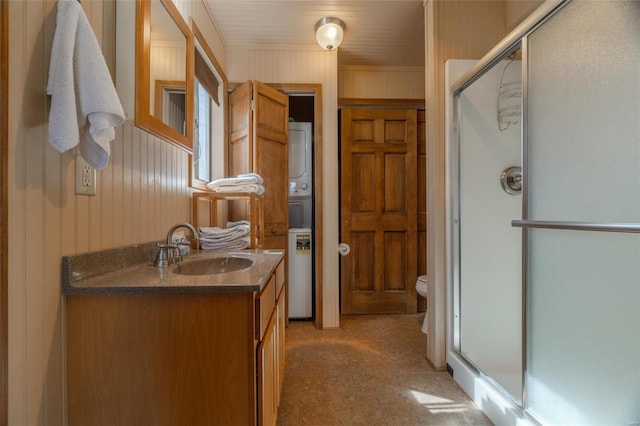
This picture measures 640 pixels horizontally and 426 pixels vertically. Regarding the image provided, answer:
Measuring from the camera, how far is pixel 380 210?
272 centimetres

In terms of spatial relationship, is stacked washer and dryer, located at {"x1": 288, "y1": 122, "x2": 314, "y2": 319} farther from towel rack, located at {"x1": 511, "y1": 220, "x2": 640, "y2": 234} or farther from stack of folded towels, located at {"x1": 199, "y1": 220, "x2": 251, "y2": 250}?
towel rack, located at {"x1": 511, "y1": 220, "x2": 640, "y2": 234}

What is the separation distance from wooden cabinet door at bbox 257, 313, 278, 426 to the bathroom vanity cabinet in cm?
7

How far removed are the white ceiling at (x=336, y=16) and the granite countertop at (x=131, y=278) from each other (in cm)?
184

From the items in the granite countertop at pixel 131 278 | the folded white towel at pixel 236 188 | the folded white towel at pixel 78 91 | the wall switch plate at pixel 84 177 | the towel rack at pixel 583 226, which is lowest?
the granite countertop at pixel 131 278

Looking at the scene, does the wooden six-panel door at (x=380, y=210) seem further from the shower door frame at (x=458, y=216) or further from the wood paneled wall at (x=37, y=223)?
the wood paneled wall at (x=37, y=223)

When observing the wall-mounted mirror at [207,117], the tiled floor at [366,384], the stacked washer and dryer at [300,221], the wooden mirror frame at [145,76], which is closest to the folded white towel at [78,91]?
the wooden mirror frame at [145,76]

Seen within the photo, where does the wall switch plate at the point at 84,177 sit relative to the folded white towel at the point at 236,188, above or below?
below

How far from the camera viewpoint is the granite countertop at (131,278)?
2.47ft

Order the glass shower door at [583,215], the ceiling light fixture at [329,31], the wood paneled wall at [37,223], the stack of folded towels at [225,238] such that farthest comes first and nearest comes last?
the ceiling light fixture at [329,31]
the stack of folded towels at [225,238]
the glass shower door at [583,215]
the wood paneled wall at [37,223]

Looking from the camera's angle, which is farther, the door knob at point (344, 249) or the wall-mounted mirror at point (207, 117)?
the door knob at point (344, 249)

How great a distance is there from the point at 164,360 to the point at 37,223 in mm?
474

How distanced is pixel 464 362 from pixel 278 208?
169 centimetres

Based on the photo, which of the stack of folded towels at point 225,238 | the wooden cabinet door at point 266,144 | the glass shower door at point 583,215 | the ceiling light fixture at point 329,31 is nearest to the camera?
the glass shower door at point 583,215

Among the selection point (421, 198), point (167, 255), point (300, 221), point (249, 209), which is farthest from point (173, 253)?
point (421, 198)
